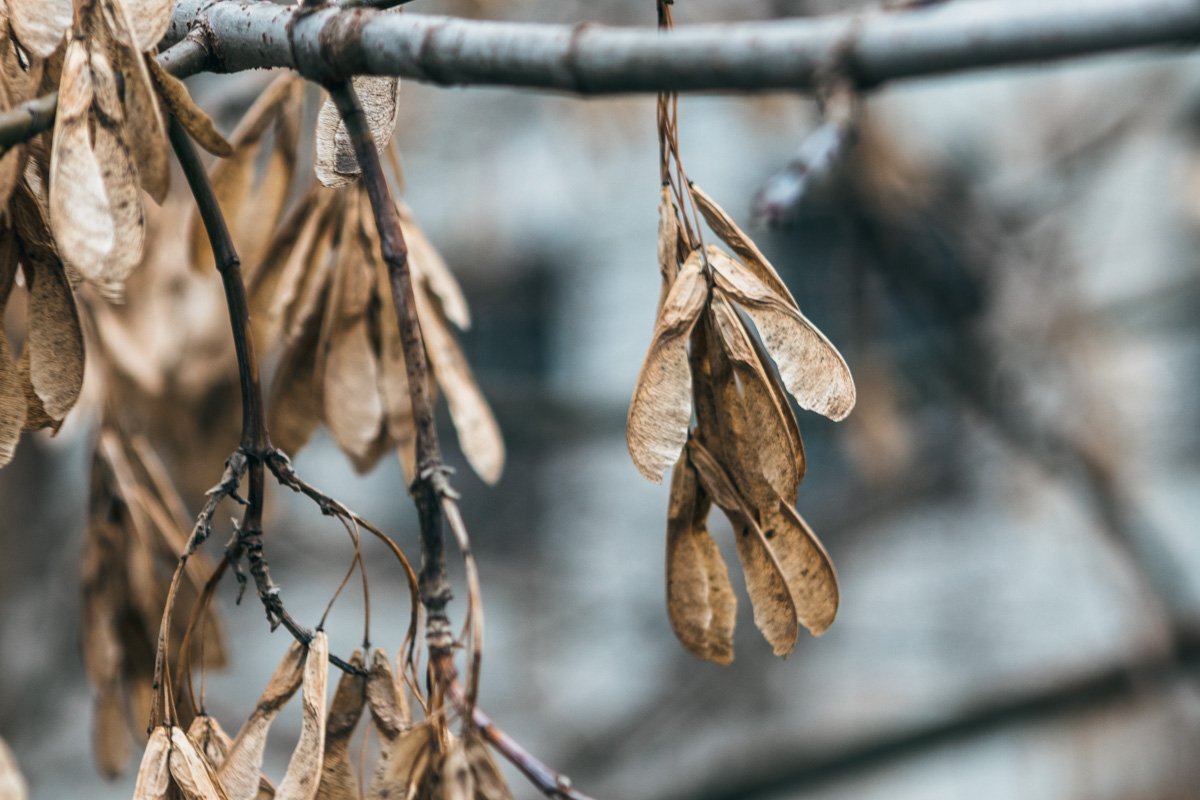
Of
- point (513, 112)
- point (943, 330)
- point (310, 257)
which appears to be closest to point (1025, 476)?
point (943, 330)

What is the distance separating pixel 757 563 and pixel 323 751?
0.69 feet

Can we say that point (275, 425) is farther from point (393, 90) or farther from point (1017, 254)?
point (1017, 254)

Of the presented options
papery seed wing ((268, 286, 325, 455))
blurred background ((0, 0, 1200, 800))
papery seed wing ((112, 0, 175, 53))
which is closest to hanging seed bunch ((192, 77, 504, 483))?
papery seed wing ((268, 286, 325, 455))

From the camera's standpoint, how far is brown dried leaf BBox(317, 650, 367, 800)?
481 millimetres

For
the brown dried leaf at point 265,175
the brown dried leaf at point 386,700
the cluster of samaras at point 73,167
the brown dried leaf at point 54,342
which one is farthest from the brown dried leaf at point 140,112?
the brown dried leaf at point 265,175

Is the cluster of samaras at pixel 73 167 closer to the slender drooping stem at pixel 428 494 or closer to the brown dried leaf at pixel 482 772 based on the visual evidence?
the slender drooping stem at pixel 428 494

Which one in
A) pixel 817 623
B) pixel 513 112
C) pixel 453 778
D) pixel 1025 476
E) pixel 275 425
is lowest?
pixel 453 778

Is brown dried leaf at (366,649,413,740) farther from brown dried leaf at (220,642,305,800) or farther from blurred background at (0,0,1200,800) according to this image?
blurred background at (0,0,1200,800)

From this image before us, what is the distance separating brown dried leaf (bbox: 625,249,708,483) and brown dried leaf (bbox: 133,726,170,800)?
0.23m

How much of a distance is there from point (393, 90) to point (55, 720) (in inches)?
98.9

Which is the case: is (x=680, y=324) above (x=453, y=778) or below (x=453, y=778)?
above

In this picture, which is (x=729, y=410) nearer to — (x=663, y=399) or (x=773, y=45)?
(x=663, y=399)

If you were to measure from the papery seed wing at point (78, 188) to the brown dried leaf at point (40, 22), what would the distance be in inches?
1.8

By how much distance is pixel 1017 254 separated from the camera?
2.28 meters
